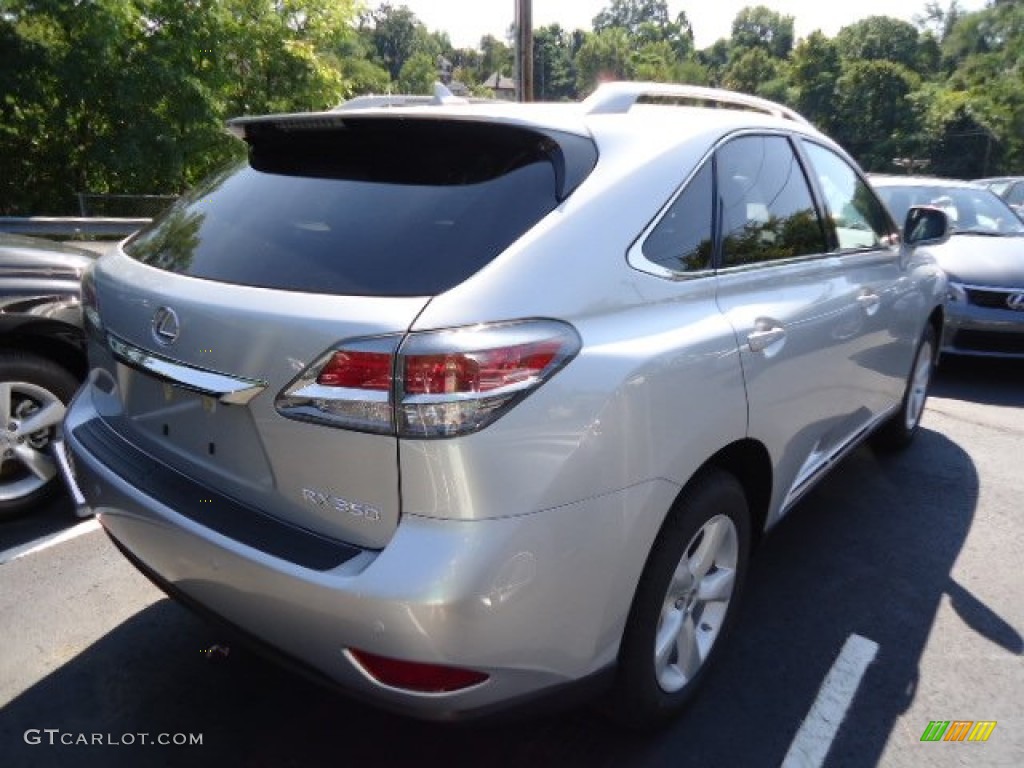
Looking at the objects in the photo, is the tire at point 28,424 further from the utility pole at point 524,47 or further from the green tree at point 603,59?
the green tree at point 603,59

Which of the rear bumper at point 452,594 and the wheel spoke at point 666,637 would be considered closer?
the rear bumper at point 452,594

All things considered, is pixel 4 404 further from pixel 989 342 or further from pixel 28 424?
pixel 989 342

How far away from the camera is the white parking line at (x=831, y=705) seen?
2.27 meters

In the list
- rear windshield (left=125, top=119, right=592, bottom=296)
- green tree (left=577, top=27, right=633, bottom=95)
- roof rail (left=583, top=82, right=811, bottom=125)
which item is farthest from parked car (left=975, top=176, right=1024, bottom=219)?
green tree (left=577, top=27, right=633, bottom=95)

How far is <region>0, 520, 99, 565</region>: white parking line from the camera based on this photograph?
3.31m

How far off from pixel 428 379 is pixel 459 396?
0.07 m

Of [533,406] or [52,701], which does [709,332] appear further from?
[52,701]

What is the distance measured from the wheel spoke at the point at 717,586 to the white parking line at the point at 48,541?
248cm

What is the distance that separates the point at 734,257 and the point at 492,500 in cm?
125

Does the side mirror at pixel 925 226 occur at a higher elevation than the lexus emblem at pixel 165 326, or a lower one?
lower

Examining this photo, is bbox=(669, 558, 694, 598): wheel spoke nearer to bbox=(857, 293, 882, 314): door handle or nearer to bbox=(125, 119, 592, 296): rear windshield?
bbox=(125, 119, 592, 296): rear windshield

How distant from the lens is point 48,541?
3438 mm

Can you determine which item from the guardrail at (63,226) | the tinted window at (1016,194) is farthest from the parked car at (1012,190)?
the guardrail at (63,226)

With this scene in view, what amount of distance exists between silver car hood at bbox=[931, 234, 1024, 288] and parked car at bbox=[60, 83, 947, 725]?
462 cm
